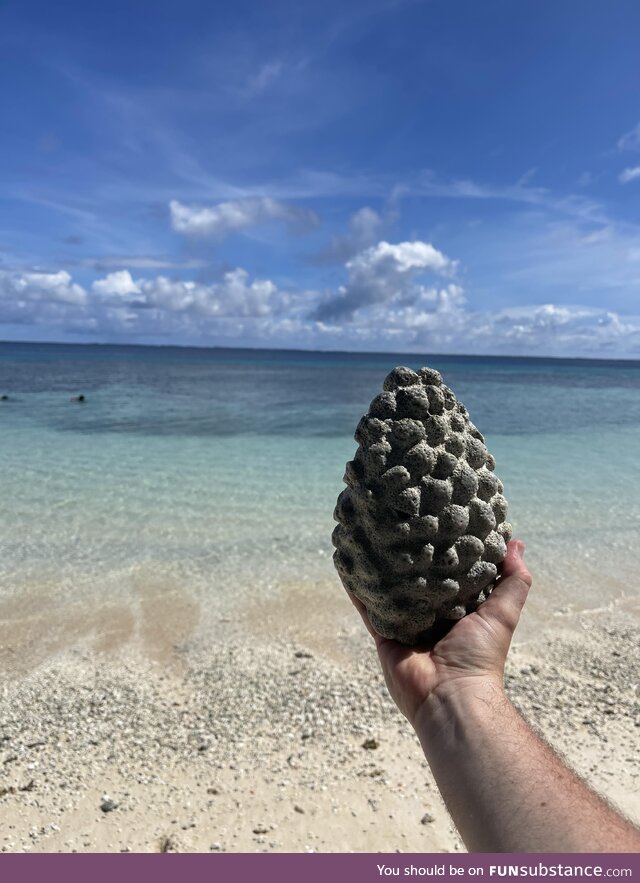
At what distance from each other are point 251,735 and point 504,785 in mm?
3467

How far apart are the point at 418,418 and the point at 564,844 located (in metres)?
1.90

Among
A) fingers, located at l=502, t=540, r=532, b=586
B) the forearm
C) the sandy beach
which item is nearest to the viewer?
the forearm

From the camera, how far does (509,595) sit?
3.25m

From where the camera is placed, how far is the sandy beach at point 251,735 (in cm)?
426

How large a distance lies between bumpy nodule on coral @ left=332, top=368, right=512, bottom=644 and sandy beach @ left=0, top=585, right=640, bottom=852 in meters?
2.07

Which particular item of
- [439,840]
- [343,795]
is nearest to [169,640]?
[343,795]

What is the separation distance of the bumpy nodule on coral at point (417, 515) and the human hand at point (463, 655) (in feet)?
0.31

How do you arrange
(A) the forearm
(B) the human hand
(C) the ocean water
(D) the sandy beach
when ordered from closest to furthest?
(A) the forearm → (B) the human hand → (D) the sandy beach → (C) the ocean water

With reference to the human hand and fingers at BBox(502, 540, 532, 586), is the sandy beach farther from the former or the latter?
fingers at BBox(502, 540, 532, 586)

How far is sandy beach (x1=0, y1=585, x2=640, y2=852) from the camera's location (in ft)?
14.0

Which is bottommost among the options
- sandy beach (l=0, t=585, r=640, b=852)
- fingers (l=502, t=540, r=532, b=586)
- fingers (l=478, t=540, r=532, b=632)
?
sandy beach (l=0, t=585, r=640, b=852)

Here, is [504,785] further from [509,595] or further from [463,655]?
[509,595]

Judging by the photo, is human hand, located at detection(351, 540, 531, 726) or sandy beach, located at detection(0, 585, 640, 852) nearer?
human hand, located at detection(351, 540, 531, 726)

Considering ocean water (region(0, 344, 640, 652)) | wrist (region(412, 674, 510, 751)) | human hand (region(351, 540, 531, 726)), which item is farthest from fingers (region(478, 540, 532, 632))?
ocean water (region(0, 344, 640, 652))
